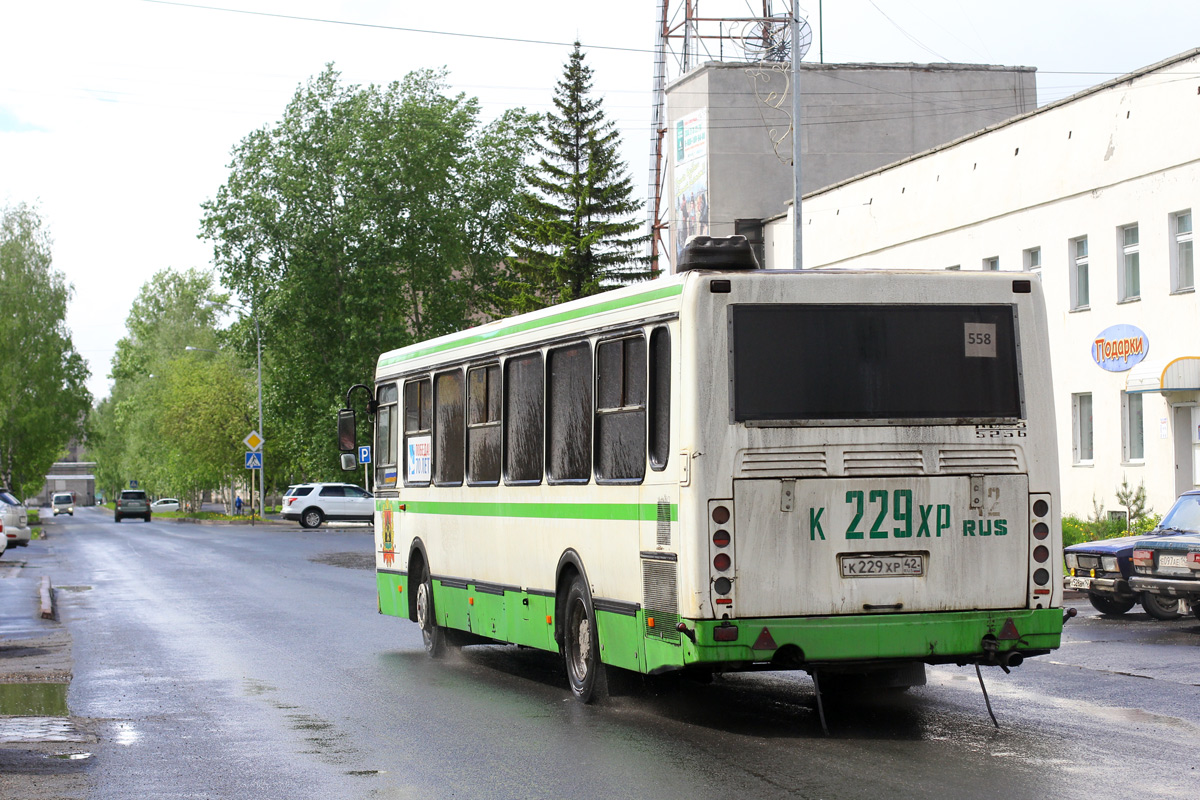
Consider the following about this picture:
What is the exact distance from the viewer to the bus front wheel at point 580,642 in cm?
1067

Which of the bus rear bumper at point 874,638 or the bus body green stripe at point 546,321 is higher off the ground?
the bus body green stripe at point 546,321

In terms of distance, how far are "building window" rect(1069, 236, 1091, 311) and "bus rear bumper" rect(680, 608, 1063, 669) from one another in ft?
78.7

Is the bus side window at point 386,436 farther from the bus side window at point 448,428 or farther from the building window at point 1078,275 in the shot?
the building window at point 1078,275

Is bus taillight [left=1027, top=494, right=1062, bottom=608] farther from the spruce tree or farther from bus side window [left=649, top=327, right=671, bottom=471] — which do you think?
the spruce tree

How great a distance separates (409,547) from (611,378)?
5.29 m

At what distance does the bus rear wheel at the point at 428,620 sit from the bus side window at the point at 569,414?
11.6 ft

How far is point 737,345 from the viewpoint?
9.29 m

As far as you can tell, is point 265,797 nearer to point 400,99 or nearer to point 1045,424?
point 1045,424

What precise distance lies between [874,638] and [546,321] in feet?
12.1

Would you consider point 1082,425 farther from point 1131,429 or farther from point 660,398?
point 660,398

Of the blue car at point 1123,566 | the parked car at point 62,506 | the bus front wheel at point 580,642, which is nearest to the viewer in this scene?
the bus front wheel at point 580,642

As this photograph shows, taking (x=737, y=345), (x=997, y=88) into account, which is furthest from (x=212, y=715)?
(x=997, y=88)

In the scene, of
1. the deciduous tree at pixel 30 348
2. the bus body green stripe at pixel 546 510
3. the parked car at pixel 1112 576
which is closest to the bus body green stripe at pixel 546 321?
the bus body green stripe at pixel 546 510

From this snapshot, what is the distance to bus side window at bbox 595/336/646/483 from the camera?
9945mm
